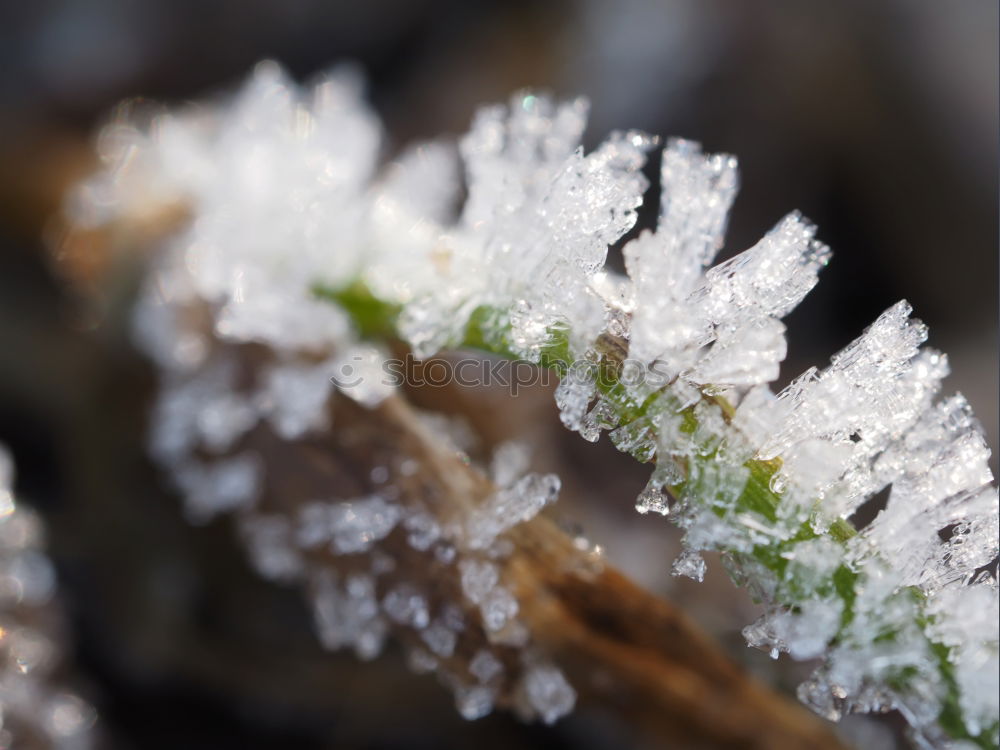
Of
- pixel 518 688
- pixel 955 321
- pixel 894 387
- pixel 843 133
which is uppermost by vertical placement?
pixel 843 133

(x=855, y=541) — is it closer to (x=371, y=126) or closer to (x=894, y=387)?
(x=894, y=387)

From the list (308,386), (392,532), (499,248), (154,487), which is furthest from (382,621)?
(154,487)

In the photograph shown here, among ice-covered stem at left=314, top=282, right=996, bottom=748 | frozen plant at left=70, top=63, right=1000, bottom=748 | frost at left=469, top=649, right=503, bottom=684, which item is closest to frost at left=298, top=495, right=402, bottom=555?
frozen plant at left=70, top=63, right=1000, bottom=748

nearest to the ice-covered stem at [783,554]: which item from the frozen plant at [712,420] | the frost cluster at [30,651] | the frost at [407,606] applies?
the frozen plant at [712,420]

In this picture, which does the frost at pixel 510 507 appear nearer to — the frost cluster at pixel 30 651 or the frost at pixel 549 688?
the frost at pixel 549 688

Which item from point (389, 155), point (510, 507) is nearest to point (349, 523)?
point (510, 507)

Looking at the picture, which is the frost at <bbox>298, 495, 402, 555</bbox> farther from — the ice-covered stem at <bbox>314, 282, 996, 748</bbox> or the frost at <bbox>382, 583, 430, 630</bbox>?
the ice-covered stem at <bbox>314, 282, 996, 748</bbox>
